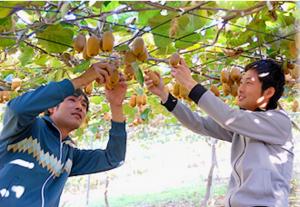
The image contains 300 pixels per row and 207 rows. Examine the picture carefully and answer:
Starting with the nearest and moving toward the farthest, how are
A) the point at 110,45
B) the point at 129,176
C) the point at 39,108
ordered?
the point at 39,108, the point at 110,45, the point at 129,176

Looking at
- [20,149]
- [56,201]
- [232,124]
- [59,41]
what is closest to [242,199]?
[232,124]

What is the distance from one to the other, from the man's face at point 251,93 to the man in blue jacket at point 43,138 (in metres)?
0.44

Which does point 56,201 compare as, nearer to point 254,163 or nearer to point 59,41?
point 59,41

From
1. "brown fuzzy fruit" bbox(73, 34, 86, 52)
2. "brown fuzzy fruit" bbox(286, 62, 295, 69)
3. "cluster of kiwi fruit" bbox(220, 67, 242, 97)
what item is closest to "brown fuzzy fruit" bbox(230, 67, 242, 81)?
"cluster of kiwi fruit" bbox(220, 67, 242, 97)

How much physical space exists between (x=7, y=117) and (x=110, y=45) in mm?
385

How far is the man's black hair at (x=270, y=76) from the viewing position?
1602 mm

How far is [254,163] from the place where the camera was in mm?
1465

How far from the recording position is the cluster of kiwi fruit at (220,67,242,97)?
6.64ft

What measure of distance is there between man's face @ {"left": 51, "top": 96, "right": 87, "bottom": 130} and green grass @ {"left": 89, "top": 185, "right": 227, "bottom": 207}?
6.08 metres

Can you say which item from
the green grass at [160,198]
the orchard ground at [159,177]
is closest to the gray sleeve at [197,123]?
the orchard ground at [159,177]

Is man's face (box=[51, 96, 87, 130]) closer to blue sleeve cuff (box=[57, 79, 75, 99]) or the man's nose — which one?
the man's nose

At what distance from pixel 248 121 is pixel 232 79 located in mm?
604

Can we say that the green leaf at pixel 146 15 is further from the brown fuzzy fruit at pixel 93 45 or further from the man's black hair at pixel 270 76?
the man's black hair at pixel 270 76

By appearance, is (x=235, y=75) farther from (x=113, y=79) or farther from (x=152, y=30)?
(x=113, y=79)
